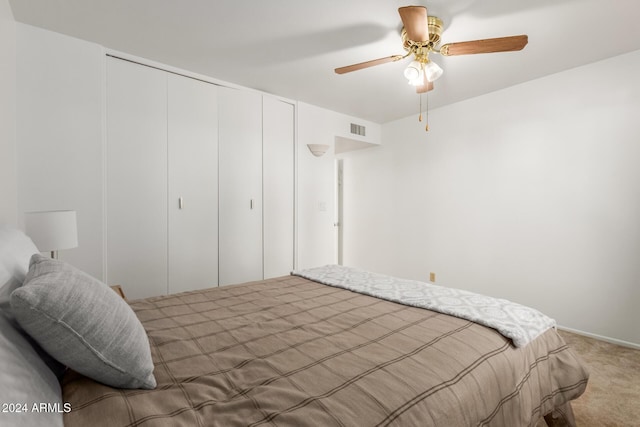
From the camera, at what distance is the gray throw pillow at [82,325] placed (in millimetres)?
751

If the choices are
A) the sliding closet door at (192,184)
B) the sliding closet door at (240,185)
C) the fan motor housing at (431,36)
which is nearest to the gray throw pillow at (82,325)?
the sliding closet door at (192,184)

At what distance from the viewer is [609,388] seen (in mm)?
2012

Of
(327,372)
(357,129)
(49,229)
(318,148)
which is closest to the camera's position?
(327,372)

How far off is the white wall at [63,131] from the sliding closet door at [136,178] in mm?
101

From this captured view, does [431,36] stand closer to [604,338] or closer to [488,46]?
[488,46]

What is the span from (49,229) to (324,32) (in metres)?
2.31

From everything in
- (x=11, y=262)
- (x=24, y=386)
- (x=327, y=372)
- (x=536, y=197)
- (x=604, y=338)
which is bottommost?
(x=604, y=338)

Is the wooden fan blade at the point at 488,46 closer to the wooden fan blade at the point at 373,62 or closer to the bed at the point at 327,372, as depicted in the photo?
the wooden fan blade at the point at 373,62

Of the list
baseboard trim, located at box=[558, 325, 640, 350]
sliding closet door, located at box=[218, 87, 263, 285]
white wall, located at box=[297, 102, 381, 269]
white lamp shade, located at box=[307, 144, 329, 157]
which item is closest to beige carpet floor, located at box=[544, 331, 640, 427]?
baseboard trim, located at box=[558, 325, 640, 350]

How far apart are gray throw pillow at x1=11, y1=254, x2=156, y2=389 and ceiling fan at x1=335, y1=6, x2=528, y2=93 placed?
1902 mm

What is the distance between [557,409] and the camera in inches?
58.1

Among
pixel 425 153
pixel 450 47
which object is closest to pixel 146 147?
pixel 450 47

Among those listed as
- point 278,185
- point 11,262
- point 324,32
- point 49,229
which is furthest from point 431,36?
point 49,229

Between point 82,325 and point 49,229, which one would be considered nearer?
point 82,325
